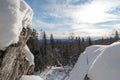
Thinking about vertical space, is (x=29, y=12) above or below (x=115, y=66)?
above

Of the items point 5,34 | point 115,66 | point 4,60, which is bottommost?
point 115,66

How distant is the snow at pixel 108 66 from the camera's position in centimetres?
785

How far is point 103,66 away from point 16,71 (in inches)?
141

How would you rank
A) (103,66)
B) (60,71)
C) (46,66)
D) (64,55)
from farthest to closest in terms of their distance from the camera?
(64,55), (46,66), (60,71), (103,66)

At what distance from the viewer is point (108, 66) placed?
817 centimetres

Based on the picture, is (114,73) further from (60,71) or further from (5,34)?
(60,71)

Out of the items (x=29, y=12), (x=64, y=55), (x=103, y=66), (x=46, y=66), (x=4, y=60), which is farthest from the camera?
(x=64, y=55)

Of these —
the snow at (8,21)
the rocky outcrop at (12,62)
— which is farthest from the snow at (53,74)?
the snow at (8,21)

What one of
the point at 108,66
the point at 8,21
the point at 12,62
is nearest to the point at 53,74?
the point at 108,66

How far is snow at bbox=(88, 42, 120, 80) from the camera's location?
25.8 feet

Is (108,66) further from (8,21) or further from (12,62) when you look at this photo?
(8,21)

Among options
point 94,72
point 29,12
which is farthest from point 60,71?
point 29,12

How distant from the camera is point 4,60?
15.4ft

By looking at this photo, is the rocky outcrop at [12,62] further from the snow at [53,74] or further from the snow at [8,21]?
the snow at [53,74]
